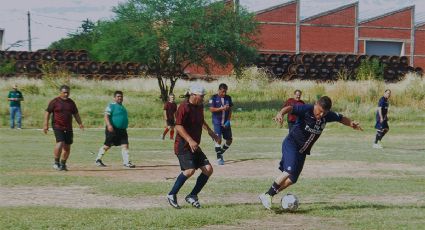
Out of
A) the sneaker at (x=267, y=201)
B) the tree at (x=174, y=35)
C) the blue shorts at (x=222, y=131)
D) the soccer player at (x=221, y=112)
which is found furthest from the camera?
the tree at (x=174, y=35)

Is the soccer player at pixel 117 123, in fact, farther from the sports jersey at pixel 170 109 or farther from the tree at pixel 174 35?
the tree at pixel 174 35

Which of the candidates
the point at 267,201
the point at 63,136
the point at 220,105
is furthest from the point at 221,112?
the point at 267,201

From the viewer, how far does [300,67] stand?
57750mm

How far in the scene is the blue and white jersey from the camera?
10.6 meters

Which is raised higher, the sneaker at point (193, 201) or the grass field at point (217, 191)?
the sneaker at point (193, 201)

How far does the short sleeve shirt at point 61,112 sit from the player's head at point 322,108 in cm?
723

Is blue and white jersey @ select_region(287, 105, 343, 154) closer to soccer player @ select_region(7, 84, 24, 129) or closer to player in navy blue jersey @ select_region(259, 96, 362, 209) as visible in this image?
player in navy blue jersey @ select_region(259, 96, 362, 209)

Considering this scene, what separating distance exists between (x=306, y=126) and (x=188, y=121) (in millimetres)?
1705

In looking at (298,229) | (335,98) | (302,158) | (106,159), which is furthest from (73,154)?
(335,98)

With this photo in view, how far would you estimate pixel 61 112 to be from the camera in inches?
634

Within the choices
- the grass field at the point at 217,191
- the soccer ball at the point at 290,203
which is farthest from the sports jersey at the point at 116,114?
the soccer ball at the point at 290,203

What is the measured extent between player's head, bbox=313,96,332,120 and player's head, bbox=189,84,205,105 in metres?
1.61

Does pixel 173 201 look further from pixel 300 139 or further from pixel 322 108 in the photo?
pixel 322 108

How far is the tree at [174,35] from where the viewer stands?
39938 millimetres
